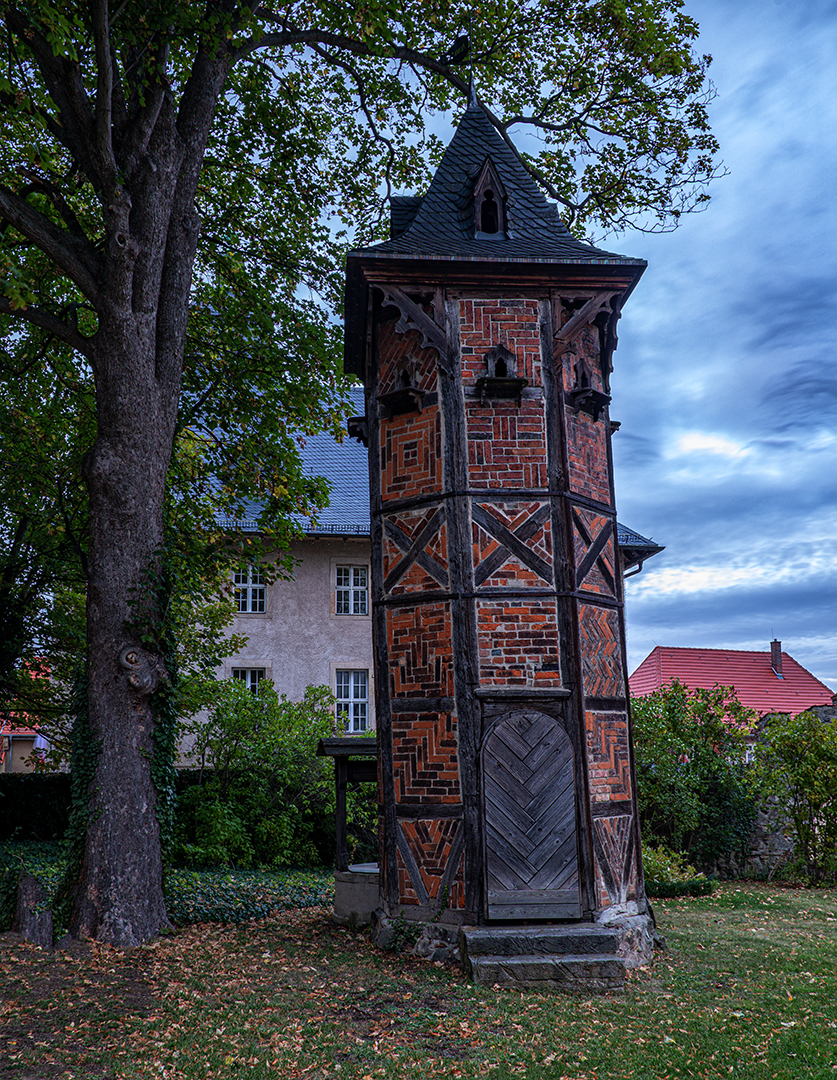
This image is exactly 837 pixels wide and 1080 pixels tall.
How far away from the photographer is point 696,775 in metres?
15.2

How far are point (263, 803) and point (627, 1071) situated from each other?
1142 cm

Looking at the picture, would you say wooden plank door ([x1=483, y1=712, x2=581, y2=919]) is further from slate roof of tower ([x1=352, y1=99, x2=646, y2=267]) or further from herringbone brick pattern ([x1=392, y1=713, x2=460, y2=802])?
slate roof of tower ([x1=352, y1=99, x2=646, y2=267])

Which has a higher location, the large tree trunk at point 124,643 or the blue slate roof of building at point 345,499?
the blue slate roof of building at point 345,499

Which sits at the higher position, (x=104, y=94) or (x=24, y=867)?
(x=104, y=94)

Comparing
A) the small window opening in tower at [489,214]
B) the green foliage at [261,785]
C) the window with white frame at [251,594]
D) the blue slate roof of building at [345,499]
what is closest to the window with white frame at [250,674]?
the window with white frame at [251,594]

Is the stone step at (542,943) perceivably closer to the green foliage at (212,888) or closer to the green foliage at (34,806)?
the green foliage at (212,888)

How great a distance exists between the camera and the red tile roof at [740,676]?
27.6 m

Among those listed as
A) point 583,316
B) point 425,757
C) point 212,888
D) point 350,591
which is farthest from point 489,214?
point 350,591

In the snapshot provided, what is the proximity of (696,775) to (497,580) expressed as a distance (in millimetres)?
8622

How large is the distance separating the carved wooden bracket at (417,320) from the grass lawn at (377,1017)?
20.5 ft

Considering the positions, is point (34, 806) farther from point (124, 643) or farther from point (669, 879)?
point (669, 879)

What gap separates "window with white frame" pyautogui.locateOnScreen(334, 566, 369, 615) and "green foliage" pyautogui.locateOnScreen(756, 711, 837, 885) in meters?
10.7

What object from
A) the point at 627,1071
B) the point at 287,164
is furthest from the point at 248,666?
the point at 627,1071

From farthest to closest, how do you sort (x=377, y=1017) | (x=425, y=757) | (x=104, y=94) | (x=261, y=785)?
(x=261, y=785) → (x=104, y=94) → (x=425, y=757) → (x=377, y=1017)
